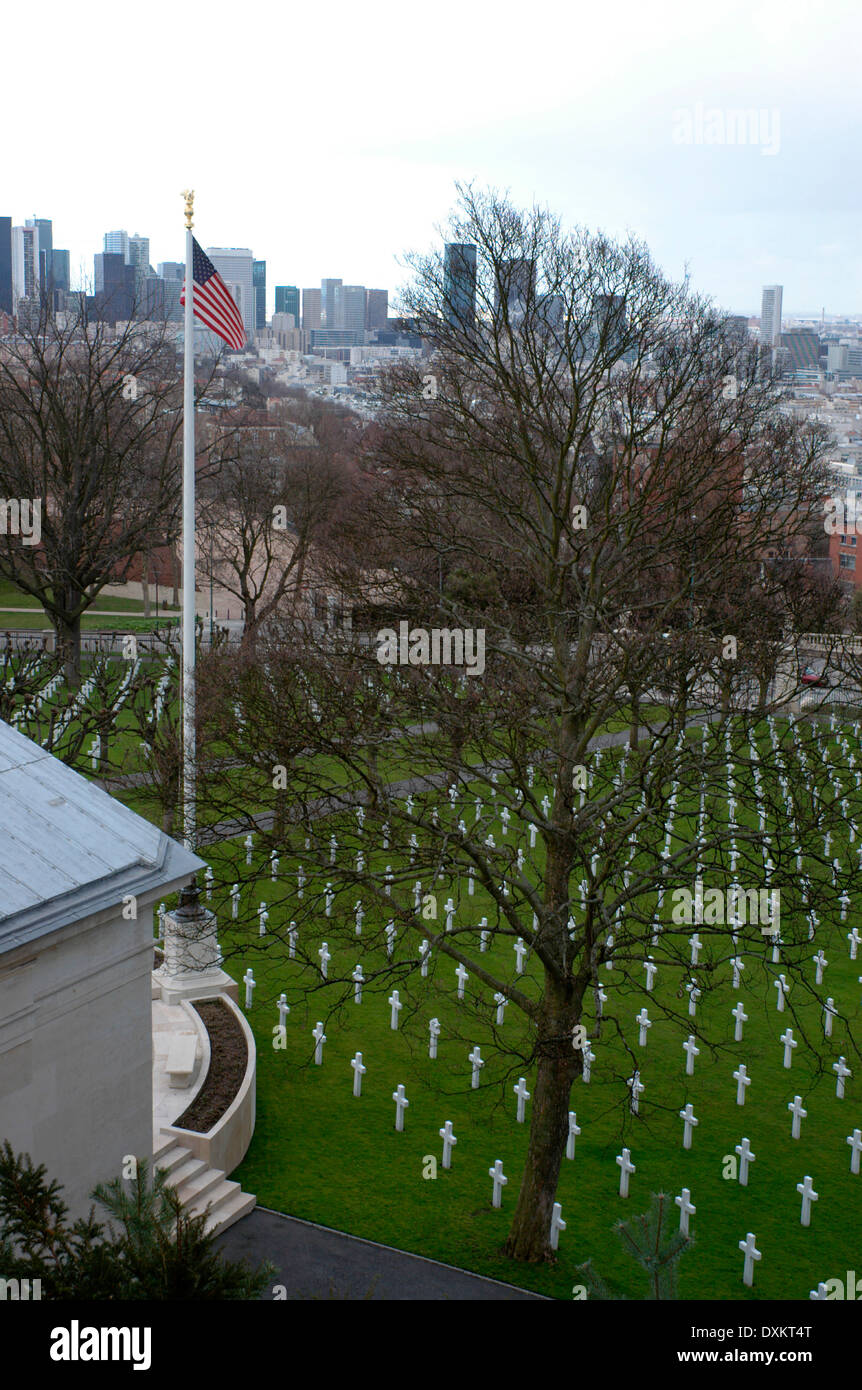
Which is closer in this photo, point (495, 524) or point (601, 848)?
point (601, 848)

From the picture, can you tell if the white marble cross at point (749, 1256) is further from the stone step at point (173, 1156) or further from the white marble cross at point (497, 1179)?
the stone step at point (173, 1156)

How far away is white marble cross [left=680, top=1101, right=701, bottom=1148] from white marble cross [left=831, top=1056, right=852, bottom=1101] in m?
2.12

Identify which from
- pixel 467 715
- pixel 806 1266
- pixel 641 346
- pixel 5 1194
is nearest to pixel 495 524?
pixel 641 346

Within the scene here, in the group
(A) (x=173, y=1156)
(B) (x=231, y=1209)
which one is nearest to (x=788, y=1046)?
(B) (x=231, y=1209)

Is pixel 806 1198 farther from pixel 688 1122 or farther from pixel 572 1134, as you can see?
pixel 572 1134

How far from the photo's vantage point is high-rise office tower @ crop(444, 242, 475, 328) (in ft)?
69.0

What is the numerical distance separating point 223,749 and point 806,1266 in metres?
10.3

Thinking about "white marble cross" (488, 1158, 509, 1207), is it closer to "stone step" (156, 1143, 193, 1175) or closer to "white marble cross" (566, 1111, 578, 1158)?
"white marble cross" (566, 1111, 578, 1158)

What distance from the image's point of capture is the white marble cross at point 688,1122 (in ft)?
46.3

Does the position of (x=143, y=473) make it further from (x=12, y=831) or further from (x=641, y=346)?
(x=12, y=831)

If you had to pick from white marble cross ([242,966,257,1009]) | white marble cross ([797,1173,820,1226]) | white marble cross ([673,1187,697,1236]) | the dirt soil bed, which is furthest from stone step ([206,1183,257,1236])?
white marble cross ([797,1173,820,1226])

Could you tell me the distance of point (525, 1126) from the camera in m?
14.8

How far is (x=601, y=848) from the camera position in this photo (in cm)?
1207

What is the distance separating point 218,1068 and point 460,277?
13.3 m
